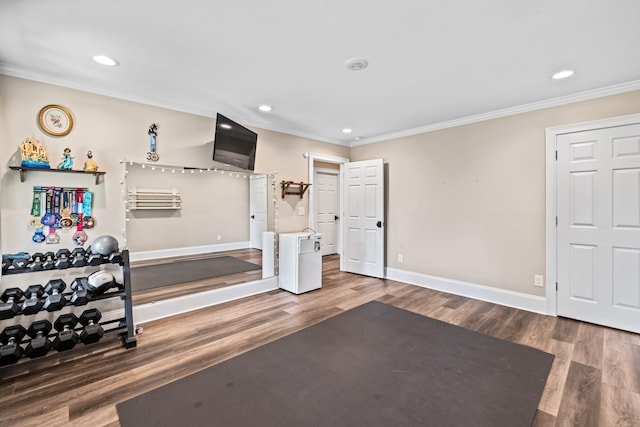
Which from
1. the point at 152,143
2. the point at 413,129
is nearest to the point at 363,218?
the point at 413,129

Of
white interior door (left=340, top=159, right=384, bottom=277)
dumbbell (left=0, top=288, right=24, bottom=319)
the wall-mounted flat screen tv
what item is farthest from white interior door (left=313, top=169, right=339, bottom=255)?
dumbbell (left=0, top=288, right=24, bottom=319)

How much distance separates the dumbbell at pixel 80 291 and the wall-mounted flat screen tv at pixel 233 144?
1.73 metres

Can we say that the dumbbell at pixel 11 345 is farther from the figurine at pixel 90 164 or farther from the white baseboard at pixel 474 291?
the white baseboard at pixel 474 291

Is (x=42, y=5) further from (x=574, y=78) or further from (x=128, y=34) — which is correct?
(x=574, y=78)

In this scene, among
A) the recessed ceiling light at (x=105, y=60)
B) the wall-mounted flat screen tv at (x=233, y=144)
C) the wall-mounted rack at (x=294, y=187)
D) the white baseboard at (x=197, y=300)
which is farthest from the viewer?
the wall-mounted rack at (x=294, y=187)

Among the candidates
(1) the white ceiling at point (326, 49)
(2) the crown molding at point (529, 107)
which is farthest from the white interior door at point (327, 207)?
(1) the white ceiling at point (326, 49)

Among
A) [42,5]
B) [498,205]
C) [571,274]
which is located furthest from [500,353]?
[42,5]

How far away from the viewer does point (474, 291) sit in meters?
3.82

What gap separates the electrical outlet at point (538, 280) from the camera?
130 inches

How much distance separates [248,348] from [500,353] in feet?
7.01

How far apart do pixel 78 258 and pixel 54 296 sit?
32cm

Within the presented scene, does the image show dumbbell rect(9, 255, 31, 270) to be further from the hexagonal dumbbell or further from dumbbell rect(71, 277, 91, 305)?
dumbbell rect(71, 277, 91, 305)

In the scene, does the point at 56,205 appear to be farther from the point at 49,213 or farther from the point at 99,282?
the point at 99,282

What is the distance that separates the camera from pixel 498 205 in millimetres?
3621
